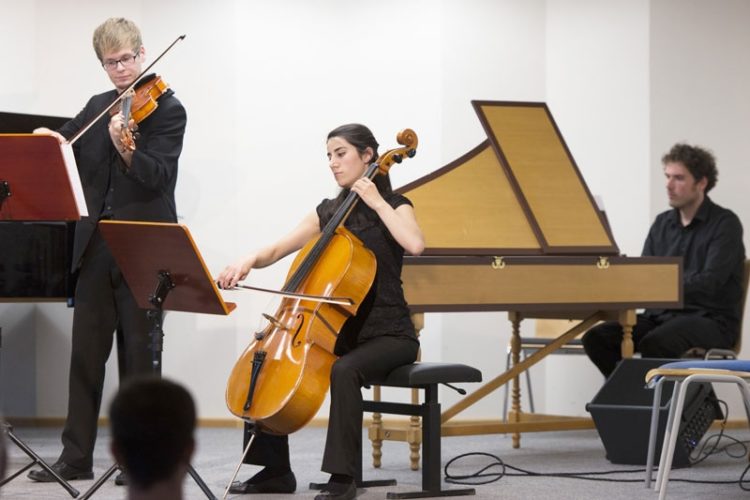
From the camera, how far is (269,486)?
11.3 feet

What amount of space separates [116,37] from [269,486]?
144 centimetres

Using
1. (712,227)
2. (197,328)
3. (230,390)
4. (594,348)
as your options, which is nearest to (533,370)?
(594,348)

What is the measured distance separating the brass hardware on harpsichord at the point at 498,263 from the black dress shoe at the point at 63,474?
1566mm

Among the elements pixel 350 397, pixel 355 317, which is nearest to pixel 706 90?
pixel 355 317

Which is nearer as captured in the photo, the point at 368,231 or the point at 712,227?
the point at 368,231

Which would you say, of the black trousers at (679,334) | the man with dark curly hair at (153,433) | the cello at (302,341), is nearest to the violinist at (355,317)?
the cello at (302,341)

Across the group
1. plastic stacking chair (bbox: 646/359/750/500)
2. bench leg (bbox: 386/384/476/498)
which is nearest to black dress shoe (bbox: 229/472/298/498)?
bench leg (bbox: 386/384/476/498)

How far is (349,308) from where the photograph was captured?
305 centimetres

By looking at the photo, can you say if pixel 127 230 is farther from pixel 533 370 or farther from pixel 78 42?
pixel 533 370

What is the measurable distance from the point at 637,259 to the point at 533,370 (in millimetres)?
1539

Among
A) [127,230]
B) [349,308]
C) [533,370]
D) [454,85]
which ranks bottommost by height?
[533,370]

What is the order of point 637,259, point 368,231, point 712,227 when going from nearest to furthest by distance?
point 368,231 → point 637,259 → point 712,227

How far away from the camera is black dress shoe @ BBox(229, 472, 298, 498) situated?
11.2ft

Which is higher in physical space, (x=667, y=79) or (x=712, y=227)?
(x=667, y=79)
